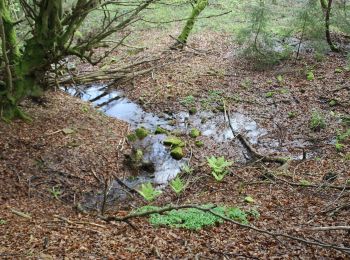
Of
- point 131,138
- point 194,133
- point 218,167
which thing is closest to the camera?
point 218,167

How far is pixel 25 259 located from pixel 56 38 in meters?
5.75

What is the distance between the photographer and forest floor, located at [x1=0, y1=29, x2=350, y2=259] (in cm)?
512

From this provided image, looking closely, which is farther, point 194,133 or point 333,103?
point 333,103

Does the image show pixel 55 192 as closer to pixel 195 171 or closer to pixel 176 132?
pixel 195 171

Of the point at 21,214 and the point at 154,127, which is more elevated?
the point at 21,214

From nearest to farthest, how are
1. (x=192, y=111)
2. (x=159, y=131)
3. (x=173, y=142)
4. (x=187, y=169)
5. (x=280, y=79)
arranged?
(x=187, y=169), (x=173, y=142), (x=159, y=131), (x=192, y=111), (x=280, y=79)

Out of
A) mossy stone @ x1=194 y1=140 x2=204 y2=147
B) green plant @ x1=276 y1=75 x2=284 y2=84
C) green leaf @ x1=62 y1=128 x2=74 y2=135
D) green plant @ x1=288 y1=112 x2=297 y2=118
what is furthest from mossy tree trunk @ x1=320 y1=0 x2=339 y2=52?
green leaf @ x1=62 y1=128 x2=74 y2=135

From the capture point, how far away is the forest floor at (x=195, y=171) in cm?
512

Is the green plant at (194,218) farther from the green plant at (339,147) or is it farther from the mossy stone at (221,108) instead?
the mossy stone at (221,108)

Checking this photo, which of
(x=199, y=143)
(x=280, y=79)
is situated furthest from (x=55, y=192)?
(x=280, y=79)

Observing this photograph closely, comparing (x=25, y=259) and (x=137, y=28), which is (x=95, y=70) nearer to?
(x=137, y=28)

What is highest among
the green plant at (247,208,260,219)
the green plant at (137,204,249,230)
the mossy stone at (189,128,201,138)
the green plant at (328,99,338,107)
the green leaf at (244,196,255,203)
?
the green plant at (137,204,249,230)

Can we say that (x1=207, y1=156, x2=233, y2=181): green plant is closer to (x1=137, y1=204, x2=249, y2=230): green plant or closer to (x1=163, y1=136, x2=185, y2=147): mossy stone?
(x1=137, y1=204, x2=249, y2=230): green plant

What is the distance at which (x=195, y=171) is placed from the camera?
8977mm
